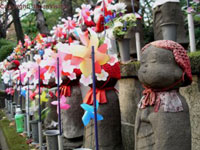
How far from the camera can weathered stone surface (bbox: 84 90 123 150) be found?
2395 millimetres

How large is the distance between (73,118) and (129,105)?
29.7 inches

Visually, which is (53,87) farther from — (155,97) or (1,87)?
(1,87)

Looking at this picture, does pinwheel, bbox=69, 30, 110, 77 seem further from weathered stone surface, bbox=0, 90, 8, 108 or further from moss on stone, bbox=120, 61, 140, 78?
weathered stone surface, bbox=0, 90, 8, 108

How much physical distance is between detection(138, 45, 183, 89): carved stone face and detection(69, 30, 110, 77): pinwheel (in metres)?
0.36

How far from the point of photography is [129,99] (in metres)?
2.98

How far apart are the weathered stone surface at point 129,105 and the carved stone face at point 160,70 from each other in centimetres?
104

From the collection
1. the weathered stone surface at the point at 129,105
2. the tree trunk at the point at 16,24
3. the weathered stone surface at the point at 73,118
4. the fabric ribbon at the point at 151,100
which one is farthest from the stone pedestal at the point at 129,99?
the tree trunk at the point at 16,24

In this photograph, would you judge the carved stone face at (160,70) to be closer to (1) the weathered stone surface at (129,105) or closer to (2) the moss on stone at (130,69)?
(2) the moss on stone at (130,69)

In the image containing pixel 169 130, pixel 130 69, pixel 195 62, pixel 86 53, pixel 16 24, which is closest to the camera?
pixel 86 53

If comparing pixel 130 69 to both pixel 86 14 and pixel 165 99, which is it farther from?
pixel 165 99

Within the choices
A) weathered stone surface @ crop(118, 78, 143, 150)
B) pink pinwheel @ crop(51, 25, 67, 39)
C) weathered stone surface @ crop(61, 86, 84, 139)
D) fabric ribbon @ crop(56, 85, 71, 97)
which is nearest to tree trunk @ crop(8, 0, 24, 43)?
pink pinwheel @ crop(51, 25, 67, 39)

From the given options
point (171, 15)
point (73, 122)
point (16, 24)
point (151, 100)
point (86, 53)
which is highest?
point (16, 24)

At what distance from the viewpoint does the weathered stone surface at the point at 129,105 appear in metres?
2.88

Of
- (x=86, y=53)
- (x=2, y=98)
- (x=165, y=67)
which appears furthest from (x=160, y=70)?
(x=2, y=98)
